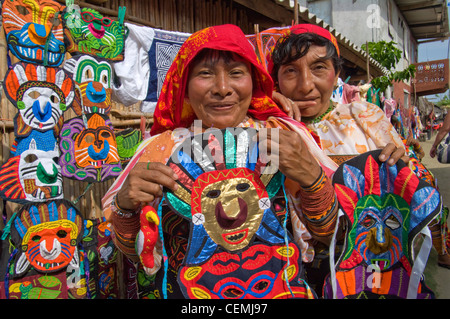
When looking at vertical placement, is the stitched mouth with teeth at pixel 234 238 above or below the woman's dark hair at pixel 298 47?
below

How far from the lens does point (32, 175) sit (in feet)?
7.19

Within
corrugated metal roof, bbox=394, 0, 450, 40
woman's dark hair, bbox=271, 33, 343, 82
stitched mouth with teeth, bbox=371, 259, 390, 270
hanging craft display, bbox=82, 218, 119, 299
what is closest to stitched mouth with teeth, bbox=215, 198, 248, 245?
stitched mouth with teeth, bbox=371, 259, 390, 270

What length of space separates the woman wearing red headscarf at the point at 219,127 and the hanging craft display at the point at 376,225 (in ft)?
0.35

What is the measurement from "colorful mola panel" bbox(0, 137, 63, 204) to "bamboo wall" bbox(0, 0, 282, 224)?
64 centimetres

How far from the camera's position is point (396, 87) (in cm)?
1817

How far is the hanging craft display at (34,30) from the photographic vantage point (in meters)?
2.15

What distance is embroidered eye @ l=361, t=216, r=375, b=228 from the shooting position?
1.38 meters

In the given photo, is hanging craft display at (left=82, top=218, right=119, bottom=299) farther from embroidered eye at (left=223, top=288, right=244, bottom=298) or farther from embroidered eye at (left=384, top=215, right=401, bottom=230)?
embroidered eye at (left=384, top=215, right=401, bottom=230)

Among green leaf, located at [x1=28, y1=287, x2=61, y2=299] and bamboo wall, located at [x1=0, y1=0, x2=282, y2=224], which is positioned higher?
bamboo wall, located at [x1=0, y1=0, x2=282, y2=224]

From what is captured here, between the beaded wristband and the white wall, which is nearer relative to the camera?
the beaded wristband

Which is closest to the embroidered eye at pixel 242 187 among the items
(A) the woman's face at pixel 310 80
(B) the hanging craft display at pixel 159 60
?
(A) the woman's face at pixel 310 80

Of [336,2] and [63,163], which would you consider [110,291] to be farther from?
[336,2]

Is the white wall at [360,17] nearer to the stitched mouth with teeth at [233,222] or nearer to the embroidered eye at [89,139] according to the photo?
the embroidered eye at [89,139]

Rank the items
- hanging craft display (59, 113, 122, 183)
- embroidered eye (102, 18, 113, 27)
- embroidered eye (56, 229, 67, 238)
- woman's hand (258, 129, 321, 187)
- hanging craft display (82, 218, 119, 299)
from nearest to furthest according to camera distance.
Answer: woman's hand (258, 129, 321, 187) < embroidered eye (56, 229, 67, 238) < hanging craft display (59, 113, 122, 183) < hanging craft display (82, 218, 119, 299) < embroidered eye (102, 18, 113, 27)
